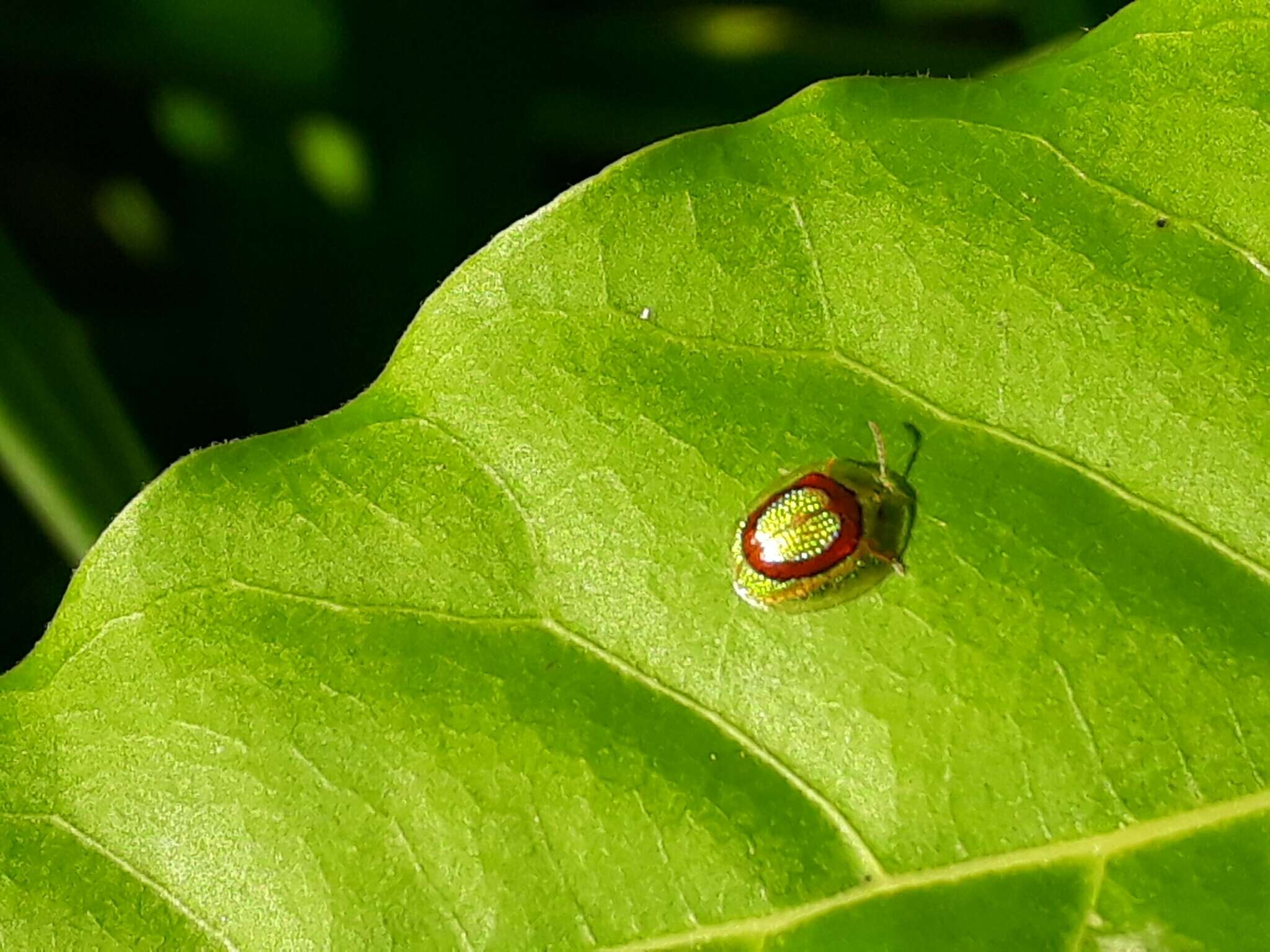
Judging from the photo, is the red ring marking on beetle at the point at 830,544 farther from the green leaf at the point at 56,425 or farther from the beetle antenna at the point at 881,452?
the green leaf at the point at 56,425

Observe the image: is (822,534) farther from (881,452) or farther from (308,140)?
(308,140)

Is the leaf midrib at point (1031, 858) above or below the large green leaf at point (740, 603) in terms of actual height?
below

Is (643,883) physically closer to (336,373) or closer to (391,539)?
(391,539)

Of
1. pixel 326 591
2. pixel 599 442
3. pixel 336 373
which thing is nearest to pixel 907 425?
pixel 599 442

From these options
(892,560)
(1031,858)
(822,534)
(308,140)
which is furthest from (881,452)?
(308,140)

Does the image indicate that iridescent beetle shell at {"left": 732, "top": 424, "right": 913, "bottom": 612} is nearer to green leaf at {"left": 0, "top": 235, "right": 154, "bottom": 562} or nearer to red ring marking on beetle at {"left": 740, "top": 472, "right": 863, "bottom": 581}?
red ring marking on beetle at {"left": 740, "top": 472, "right": 863, "bottom": 581}

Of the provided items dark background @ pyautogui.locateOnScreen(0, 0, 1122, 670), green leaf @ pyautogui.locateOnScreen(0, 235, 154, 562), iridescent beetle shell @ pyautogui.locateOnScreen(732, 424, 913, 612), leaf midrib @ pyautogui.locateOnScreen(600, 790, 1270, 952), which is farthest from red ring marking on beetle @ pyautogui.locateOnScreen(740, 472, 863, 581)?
dark background @ pyautogui.locateOnScreen(0, 0, 1122, 670)

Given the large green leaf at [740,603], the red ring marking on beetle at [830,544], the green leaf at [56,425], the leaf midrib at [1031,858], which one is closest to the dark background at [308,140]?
the green leaf at [56,425]
